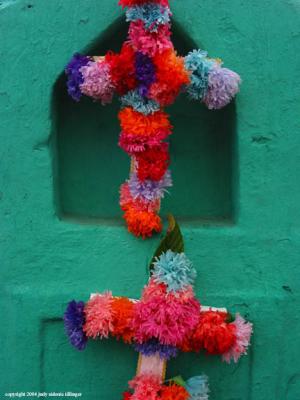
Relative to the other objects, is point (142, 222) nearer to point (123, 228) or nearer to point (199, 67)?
point (123, 228)

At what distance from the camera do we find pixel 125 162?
6.45 ft

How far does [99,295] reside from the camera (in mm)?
1708

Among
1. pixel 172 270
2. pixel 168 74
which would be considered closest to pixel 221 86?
pixel 168 74

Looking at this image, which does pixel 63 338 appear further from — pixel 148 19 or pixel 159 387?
pixel 148 19

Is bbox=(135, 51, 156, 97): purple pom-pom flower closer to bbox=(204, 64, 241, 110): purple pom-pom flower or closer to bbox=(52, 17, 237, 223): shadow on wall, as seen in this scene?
bbox=(204, 64, 241, 110): purple pom-pom flower

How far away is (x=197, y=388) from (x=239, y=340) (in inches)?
9.0

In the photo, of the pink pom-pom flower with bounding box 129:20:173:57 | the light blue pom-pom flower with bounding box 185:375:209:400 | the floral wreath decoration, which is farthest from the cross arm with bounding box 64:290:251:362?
the pink pom-pom flower with bounding box 129:20:173:57

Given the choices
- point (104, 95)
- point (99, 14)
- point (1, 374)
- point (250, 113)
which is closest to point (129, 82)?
point (104, 95)

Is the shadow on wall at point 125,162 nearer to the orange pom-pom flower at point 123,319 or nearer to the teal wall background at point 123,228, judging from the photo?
the teal wall background at point 123,228

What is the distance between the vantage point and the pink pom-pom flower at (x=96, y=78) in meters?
1.63

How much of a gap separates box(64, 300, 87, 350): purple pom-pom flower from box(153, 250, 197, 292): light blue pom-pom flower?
0.31m

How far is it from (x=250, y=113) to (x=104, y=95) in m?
0.56

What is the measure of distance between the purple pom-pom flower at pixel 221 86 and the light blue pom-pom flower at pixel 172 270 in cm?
57

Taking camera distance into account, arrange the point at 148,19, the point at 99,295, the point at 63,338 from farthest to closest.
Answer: the point at 63,338, the point at 99,295, the point at 148,19
